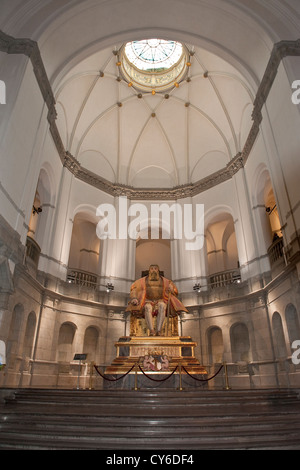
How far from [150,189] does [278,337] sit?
1093 cm

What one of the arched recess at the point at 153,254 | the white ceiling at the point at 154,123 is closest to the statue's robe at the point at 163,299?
the white ceiling at the point at 154,123

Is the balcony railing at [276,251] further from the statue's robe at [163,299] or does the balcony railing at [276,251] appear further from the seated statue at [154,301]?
the seated statue at [154,301]

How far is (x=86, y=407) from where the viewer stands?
5.57 m

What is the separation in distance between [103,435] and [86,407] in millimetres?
1477

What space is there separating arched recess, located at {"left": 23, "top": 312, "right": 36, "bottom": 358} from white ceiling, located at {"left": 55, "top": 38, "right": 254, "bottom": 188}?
350 inches

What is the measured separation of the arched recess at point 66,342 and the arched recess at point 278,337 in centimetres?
843

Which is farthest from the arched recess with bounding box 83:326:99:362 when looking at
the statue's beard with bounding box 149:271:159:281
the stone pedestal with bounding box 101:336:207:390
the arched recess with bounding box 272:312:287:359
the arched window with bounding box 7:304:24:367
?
the arched recess with bounding box 272:312:287:359

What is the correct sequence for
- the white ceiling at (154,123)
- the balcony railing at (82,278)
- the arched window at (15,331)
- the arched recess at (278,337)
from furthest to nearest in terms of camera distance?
the white ceiling at (154,123), the balcony railing at (82,278), the arched recess at (278,337), the arched window at (15,331)

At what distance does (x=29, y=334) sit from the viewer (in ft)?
37.7

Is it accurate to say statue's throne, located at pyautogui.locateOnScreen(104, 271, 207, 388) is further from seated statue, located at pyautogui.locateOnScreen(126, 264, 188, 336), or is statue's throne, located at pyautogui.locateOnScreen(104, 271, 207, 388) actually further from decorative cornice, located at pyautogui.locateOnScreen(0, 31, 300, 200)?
decorative cornice, located at pyautogui.locateOnScreen(0, 31, 300, 200)

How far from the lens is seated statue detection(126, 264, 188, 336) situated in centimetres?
980

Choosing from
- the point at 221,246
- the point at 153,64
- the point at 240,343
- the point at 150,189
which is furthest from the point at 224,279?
the point at 153,64

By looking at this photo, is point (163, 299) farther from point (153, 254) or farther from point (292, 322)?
point (153, 254)

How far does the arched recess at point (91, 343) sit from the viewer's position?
14.0 metres
